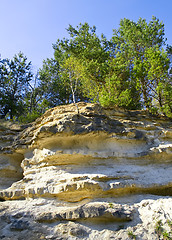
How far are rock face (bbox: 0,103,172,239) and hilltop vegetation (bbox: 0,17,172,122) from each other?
3.76m

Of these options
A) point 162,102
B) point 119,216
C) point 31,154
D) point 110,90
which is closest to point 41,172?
point 31,154

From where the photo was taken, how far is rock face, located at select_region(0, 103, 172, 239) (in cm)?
580

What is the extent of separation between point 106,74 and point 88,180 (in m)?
11.0

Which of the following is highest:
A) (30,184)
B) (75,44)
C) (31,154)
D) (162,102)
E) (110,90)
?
(75,44)

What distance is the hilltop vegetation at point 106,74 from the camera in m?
13.3

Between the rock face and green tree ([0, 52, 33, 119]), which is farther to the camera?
green tree ([0, 52, 33, 119])

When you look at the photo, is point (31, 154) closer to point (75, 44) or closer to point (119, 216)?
point (119, 216)

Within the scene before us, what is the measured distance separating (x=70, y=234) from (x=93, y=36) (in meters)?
17.6

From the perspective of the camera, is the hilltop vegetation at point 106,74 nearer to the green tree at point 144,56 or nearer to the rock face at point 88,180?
the green tree at point 144,56

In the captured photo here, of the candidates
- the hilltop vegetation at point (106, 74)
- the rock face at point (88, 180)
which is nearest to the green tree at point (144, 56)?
the hilltop vegetation at point (106, 74)

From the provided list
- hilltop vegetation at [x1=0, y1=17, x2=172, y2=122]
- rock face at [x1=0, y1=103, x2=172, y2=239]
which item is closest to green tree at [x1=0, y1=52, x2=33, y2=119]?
hilltop vegetation at [x1=0, y1=17, x2=172, y2=122]

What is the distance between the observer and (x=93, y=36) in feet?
58.9

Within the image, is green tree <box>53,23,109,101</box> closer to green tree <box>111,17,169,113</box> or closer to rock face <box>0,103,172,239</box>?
green tree <box>111,17,169,113</box>

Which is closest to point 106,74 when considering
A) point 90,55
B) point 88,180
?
point 90,55
